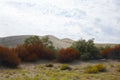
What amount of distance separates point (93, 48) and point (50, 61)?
18.2 ft

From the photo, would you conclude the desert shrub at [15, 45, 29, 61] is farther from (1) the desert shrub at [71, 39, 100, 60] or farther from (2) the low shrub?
(1) the desert shrub at [71, 39, 100, 60]

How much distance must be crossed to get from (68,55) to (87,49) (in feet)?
11.2

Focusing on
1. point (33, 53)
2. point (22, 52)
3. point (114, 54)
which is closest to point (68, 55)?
point (33, 53)

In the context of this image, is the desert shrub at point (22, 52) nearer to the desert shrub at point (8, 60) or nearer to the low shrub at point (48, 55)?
the low shrub at point (48, 55)

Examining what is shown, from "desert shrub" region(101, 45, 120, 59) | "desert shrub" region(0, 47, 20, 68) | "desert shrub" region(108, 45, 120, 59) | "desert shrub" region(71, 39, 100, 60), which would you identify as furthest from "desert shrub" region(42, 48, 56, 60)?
"desert shrub" region(108, 45, 120, 59)

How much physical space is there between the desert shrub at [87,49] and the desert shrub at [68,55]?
2.70 ft

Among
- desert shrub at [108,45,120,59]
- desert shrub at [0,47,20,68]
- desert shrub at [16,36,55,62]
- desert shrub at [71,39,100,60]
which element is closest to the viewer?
desert shrub at [0,47,20,68]

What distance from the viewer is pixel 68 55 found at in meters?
30.0

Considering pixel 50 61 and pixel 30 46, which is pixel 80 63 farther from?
pixel 30 46

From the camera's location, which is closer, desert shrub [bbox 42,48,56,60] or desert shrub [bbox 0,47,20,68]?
desert shrub [bbox 0,47,20,68]

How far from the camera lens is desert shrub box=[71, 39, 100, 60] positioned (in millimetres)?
30641

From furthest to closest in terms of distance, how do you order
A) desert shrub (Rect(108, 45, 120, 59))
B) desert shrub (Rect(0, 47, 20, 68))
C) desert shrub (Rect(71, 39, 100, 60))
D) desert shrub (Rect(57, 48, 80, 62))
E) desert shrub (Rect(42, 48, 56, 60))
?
1. desert shrub (Rect(108, 45, 120, 59))
2. desert shrub (Rect(42, 48, 56, 60))
3. desert shrub (Rect(71, 39, 100, 60))
4. desert shrub (Rect(57, 48, 80, 62))
5. desert shrub (Rect(0, 47, 20, 68))

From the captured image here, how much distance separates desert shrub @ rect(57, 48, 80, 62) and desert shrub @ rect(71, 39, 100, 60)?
822 mm

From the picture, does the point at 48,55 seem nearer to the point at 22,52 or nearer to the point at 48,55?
the point at 48,55
